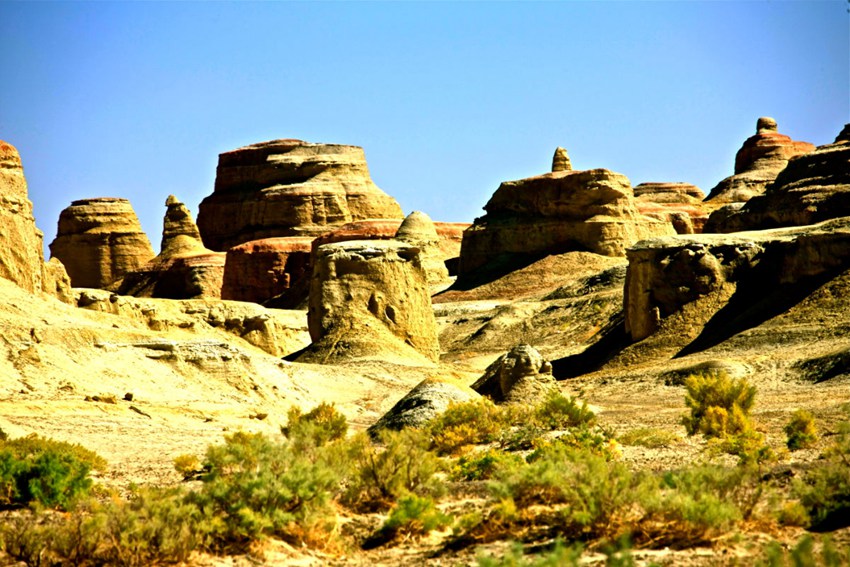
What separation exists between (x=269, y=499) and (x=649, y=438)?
8.68m

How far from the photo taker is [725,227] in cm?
5131

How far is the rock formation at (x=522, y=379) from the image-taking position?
2520 cm

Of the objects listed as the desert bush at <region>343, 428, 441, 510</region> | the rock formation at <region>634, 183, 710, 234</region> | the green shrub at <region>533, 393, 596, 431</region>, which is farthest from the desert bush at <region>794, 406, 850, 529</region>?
the rock formation at <region>634, 183, 710, 234</region>

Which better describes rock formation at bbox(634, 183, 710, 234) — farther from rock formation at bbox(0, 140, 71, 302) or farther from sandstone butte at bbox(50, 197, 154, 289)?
rock formation at bbox(0, 140, 71, 302)

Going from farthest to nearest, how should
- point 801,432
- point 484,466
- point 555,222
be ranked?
point 555,222
point 801,432
point 484,466

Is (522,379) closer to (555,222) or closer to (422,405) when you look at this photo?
(422,405)

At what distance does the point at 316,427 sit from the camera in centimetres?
1703

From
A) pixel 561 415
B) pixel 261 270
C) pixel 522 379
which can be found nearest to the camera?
pixel 561 415

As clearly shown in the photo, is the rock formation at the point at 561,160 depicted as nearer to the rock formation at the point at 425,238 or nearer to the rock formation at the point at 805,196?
the rock formation at the point at 425,238

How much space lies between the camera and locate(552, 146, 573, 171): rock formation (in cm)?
8112

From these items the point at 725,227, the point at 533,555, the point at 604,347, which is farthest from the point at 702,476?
the point at 725,227

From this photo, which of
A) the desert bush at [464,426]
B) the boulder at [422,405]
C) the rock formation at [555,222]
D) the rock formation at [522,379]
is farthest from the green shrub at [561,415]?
the rock formation at [555,222]

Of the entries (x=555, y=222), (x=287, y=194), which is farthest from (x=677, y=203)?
(x=555, y=222)

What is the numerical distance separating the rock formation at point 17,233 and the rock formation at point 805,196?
2588 centimetres
